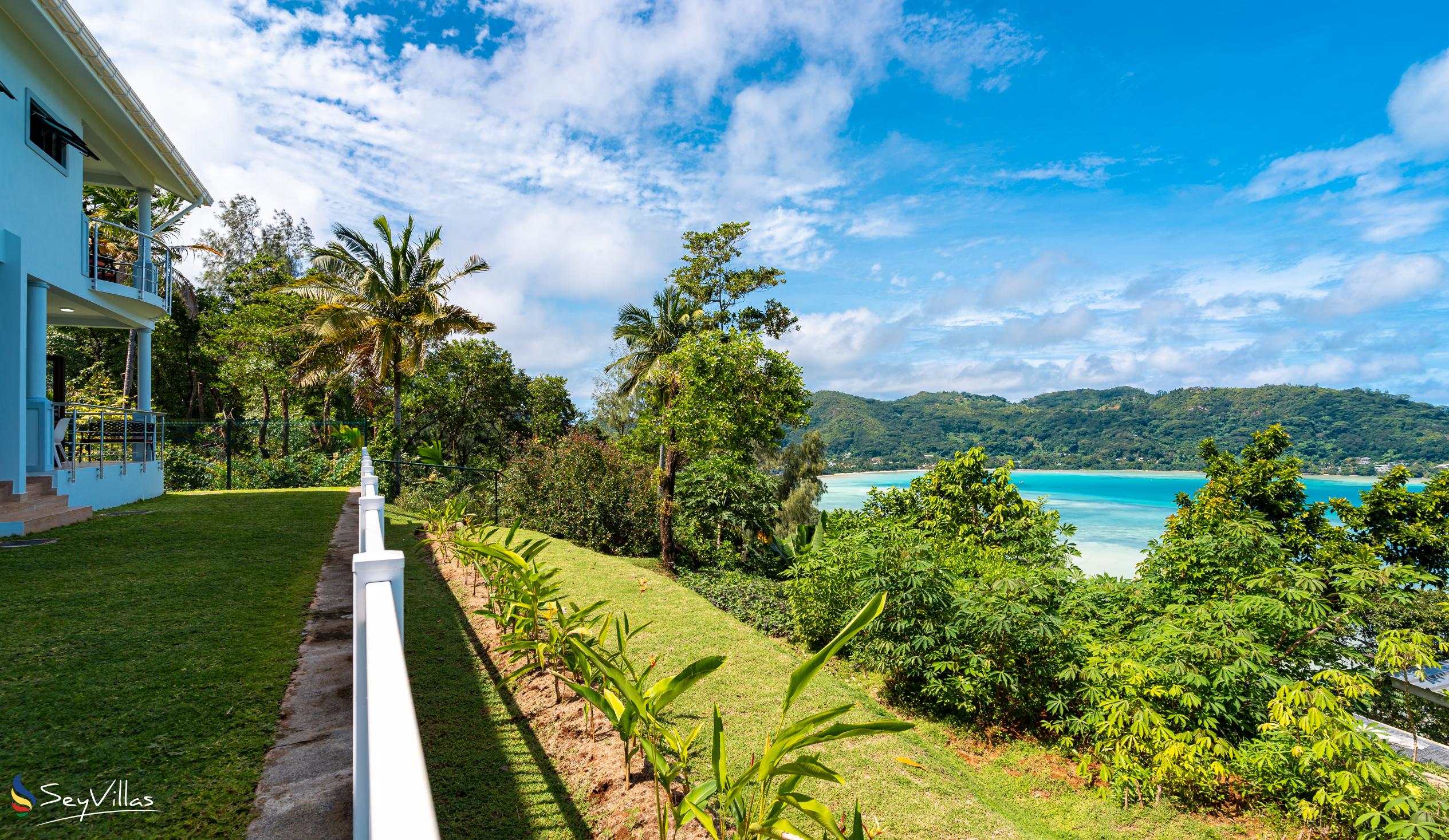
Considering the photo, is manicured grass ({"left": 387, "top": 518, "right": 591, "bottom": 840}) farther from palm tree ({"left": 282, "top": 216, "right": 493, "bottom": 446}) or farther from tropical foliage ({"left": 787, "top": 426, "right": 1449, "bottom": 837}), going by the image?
palm tree ({"left": 282, "top": 216, "right": 493, "bottom": 446})

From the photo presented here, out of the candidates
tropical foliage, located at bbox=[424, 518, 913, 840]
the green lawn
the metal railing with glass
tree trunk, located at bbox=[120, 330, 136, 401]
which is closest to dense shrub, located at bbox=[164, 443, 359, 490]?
the metal railing with glass

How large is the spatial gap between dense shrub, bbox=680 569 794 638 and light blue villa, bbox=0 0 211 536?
29.3 ft

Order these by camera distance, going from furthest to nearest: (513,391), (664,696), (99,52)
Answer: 1. (513,391)
2. (99,52)
3. (664,696)

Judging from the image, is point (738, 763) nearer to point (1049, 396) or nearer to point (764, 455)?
point (764, 455)

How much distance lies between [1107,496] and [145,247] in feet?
303

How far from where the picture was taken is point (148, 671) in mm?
3682

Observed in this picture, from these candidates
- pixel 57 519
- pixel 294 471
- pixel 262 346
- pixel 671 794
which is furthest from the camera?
pixel 262 346

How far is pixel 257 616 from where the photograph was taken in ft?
16.0

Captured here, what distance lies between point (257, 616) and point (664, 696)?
4.28m

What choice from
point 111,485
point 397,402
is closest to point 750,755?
point 111,485

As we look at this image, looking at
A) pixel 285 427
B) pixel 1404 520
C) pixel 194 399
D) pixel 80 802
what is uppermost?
pixel 194 399

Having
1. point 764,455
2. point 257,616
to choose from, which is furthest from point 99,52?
point 764,455

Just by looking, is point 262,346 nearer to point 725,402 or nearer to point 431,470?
point 431,470

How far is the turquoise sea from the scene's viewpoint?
49812 mm
